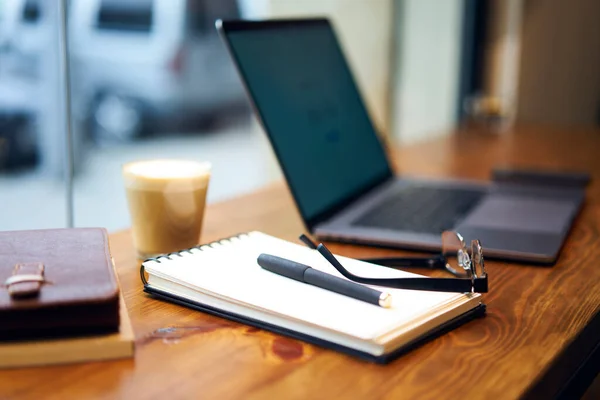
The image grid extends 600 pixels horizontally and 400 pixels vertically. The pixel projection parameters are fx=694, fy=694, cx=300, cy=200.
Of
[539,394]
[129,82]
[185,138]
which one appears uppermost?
[539,394]

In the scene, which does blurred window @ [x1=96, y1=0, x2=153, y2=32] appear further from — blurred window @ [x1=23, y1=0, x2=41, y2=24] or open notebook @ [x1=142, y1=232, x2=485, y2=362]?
open notebook @ [x1=142, y1=232, x2=485, y2=362]

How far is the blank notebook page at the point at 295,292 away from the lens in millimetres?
590

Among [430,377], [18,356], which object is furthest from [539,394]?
[18,356]

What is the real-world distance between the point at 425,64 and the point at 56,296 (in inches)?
103

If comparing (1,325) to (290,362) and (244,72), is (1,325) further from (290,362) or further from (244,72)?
(244,72)

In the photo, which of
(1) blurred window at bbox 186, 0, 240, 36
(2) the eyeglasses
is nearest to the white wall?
(1) blurred window at bbox 186, 0, 240, 36

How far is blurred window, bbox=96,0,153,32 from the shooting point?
376 cm

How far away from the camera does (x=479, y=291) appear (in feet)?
2.20

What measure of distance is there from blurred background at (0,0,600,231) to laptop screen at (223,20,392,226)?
250mm

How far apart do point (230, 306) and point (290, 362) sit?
11 cm

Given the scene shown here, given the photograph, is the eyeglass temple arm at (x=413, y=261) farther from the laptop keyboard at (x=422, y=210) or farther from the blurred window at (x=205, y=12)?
the blurred window at (x=205, y=12)

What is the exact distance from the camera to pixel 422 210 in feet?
3.59

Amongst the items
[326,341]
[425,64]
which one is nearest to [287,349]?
[326,341]

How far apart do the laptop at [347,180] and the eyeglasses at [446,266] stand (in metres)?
0.05
